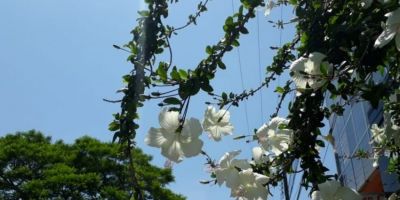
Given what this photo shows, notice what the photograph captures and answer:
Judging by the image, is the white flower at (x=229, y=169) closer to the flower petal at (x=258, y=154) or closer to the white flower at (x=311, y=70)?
the flower petal at (x=258, y=154)

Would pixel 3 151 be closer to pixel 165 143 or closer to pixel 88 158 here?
pixel 88 158

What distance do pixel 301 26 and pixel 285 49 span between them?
23 cm

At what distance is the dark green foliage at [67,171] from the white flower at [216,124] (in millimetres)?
9418

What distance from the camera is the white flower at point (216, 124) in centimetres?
147

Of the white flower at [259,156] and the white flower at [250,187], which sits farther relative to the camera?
the white flower at [259,156]

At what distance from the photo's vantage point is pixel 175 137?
1.29 meters

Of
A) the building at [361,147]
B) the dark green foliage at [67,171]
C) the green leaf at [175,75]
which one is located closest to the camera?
the green leaf at [175,75]

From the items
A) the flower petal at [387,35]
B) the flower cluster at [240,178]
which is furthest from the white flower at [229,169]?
the flower petal at [387,35]

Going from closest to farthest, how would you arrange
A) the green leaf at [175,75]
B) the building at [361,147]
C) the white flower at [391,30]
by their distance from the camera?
the white flower at [391,30]
the green leaf at [175,75]
the building at [361,147]

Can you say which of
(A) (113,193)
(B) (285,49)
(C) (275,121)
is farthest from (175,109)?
(A) (113,193)

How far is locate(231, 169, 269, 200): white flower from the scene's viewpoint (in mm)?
1393

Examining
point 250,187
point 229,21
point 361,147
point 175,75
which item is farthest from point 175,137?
point 361,147

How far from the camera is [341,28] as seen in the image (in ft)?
4.47

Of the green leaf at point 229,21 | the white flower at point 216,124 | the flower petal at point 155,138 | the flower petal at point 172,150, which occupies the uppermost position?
the green leaf at point 229,21
